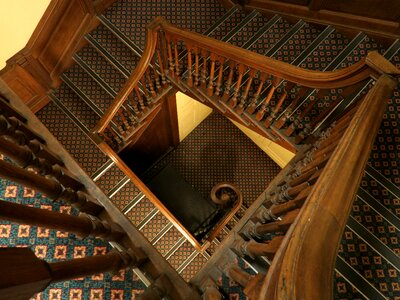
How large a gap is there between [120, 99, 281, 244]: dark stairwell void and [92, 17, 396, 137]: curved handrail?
103 inches

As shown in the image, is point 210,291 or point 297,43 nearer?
point 210,291

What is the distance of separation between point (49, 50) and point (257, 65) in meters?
2.73

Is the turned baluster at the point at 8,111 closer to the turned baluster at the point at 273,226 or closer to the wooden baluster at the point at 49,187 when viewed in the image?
the wooden baluster at the point at 49,187

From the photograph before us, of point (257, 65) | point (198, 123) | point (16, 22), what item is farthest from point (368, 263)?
point (198, 123)

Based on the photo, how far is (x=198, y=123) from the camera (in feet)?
20.5

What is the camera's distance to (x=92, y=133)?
330cm

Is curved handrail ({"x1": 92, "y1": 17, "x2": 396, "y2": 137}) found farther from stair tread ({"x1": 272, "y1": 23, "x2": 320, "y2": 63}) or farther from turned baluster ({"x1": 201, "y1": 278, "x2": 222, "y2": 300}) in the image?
turned baluster ({"x1": 201, "y1": 278, "x2": 222, "y2": 300})

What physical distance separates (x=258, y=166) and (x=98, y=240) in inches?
168

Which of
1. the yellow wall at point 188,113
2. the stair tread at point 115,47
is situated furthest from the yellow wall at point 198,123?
the stair tread at point 115,47

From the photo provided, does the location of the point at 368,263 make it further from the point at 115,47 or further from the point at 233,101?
the point at 115,47

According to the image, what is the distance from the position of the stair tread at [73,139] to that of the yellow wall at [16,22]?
0.73 meters

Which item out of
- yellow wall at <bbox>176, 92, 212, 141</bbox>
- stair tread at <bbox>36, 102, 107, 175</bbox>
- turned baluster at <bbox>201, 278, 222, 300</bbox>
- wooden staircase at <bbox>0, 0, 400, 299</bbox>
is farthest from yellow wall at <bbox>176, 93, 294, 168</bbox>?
turned baluster at <bbox>201, 278, 222, 300</bbox>

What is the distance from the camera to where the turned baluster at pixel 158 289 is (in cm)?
149

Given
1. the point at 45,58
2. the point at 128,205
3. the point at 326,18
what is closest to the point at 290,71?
the point at 326,18
